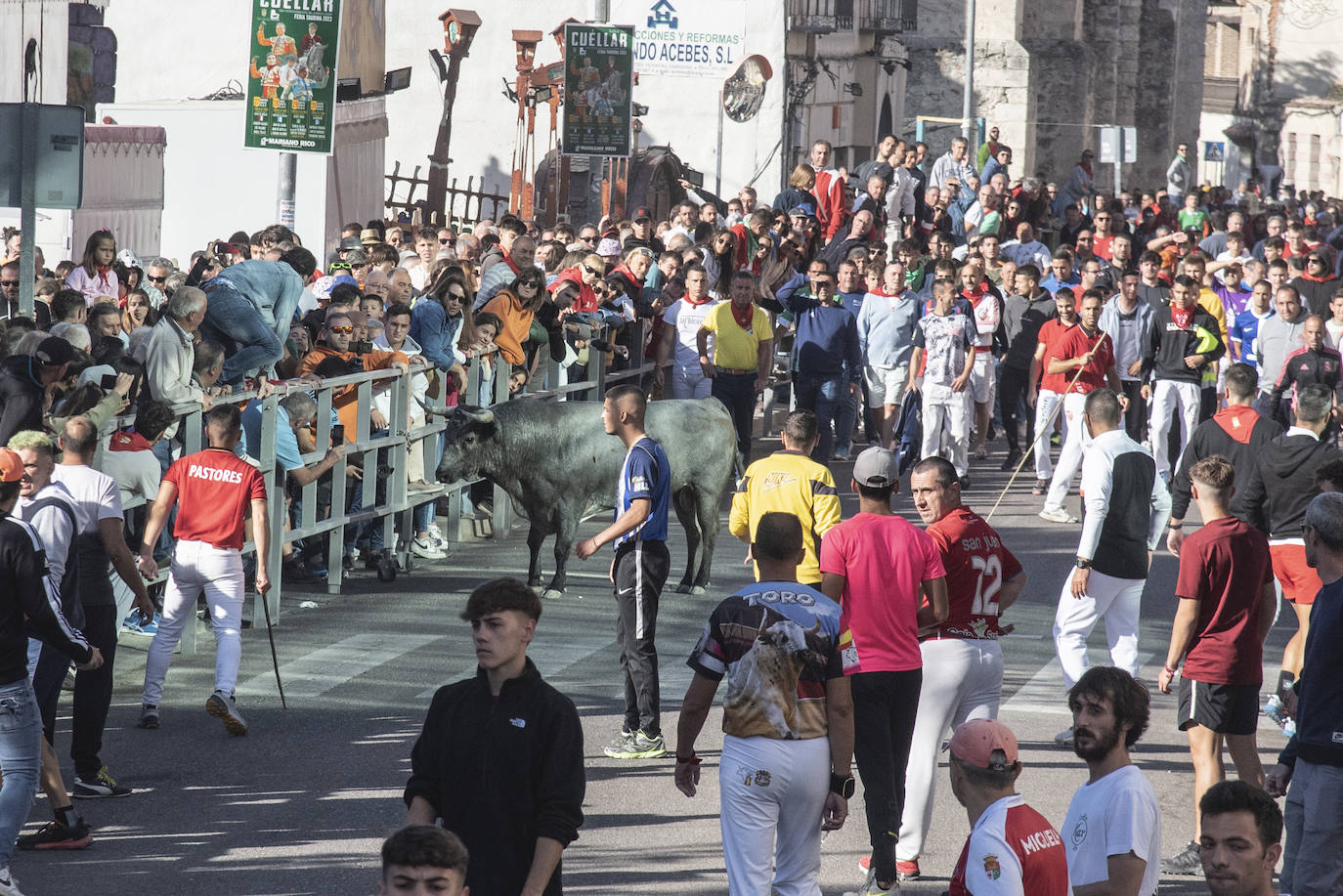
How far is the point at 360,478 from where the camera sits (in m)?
14.3

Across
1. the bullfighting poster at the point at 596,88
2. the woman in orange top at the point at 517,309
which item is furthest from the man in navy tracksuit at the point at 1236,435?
the bullfighting poster at the point at 596,88

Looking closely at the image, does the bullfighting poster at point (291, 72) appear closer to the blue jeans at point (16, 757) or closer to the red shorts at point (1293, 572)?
the red shorts at point (1293, 572)

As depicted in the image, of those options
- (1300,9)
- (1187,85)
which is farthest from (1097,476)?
(1187,85)

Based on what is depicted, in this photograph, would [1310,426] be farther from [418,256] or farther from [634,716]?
[418,256]

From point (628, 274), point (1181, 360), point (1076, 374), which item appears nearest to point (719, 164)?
point (628, 274)

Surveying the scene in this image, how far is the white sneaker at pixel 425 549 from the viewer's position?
15.2 m

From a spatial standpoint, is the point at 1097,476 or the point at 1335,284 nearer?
the point at 1097,476

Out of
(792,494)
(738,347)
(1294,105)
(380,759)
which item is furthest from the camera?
(1294,105)

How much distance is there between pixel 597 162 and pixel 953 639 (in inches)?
669

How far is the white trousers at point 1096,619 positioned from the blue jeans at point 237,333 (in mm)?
5679

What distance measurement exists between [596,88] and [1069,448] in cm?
709

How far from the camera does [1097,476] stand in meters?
10.3

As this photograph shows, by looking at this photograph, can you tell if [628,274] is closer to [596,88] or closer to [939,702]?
[596,88]

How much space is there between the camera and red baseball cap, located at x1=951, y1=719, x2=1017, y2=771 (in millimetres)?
5711
